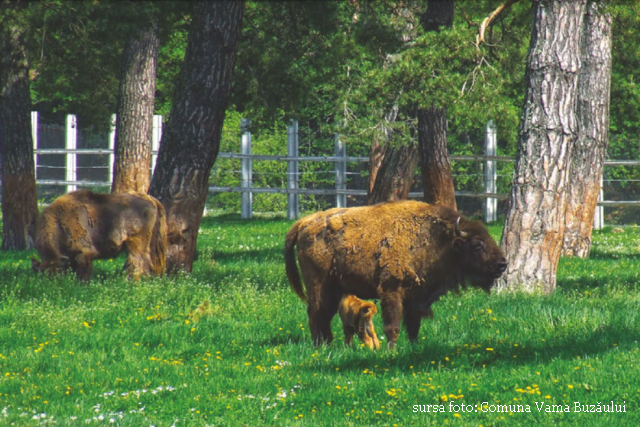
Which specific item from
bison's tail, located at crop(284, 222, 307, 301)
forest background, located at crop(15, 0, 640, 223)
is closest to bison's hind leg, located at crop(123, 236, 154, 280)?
forest background, located at crop(15, 0, 640, 223)

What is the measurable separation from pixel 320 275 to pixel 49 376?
2656 millimetres

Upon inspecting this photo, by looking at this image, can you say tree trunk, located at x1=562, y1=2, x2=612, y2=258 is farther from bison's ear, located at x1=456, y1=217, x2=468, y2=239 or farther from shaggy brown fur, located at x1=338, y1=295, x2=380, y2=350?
shaggy brown fur, located at x1=338, y1=295, x2=380, y2=350

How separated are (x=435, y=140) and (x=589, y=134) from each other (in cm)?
324

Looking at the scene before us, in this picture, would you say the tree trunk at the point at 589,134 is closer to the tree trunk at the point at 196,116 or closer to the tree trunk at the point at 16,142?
the tree trunk at the point at 196,116

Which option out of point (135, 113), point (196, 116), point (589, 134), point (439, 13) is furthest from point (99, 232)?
point (589, 134)

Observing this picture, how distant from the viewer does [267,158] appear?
→ 2730 cm

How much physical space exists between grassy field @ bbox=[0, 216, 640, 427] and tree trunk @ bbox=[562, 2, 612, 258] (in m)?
4.23

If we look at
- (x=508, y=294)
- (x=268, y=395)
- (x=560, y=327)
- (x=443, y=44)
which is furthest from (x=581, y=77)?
(x=268, y=395)

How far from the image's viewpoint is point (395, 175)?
57.3ft

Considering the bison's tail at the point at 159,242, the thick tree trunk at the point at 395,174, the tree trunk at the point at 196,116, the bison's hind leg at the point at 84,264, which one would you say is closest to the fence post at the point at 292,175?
the thick tree trunk at the point at 395,174

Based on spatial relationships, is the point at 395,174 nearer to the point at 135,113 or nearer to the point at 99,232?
the point at 135,113

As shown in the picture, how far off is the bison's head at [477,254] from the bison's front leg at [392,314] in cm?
77

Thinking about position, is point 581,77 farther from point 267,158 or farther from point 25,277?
point 267,158

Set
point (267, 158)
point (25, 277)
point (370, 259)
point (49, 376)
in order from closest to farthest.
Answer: point (49, 376)
point (370, 259)
point (25, 277)
point (267, 158)
